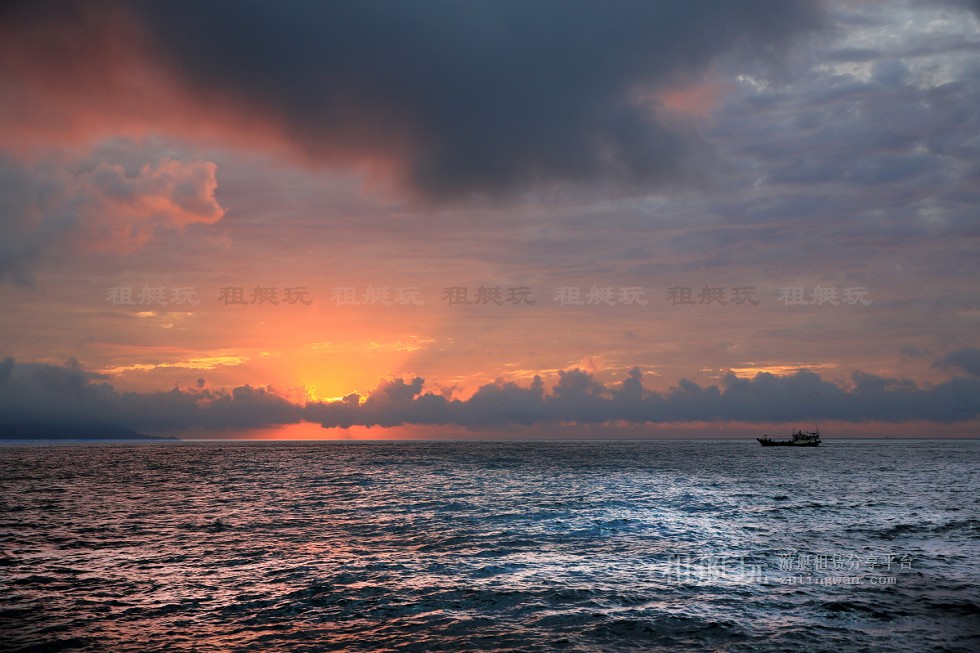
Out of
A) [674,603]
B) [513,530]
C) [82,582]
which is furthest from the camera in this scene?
[513,530]

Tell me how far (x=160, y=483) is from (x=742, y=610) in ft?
258

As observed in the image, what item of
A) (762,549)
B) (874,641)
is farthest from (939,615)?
(762,549)

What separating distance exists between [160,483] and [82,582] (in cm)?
6119

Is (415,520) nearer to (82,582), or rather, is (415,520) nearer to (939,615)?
(82,582)

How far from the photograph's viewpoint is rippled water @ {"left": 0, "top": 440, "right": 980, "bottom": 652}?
65.4 ft

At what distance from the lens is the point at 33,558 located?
31.2 m

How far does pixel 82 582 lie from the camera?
2636 cm

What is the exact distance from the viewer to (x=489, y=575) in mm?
27844

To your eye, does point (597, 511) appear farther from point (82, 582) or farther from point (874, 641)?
point (82, 582)

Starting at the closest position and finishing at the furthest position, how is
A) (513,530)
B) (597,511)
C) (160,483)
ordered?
(513,530)
(597,511)
(160,483)

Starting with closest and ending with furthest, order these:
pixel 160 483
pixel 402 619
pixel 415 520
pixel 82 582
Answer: pixel 402 619 < pixel 82 582 < pixel 415 520 < pixel 160 483

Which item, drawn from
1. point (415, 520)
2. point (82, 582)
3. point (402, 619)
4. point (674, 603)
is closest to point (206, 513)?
point (415, 520)

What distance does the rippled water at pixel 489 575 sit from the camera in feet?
65.4

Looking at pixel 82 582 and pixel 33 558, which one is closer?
pixel 82 582
